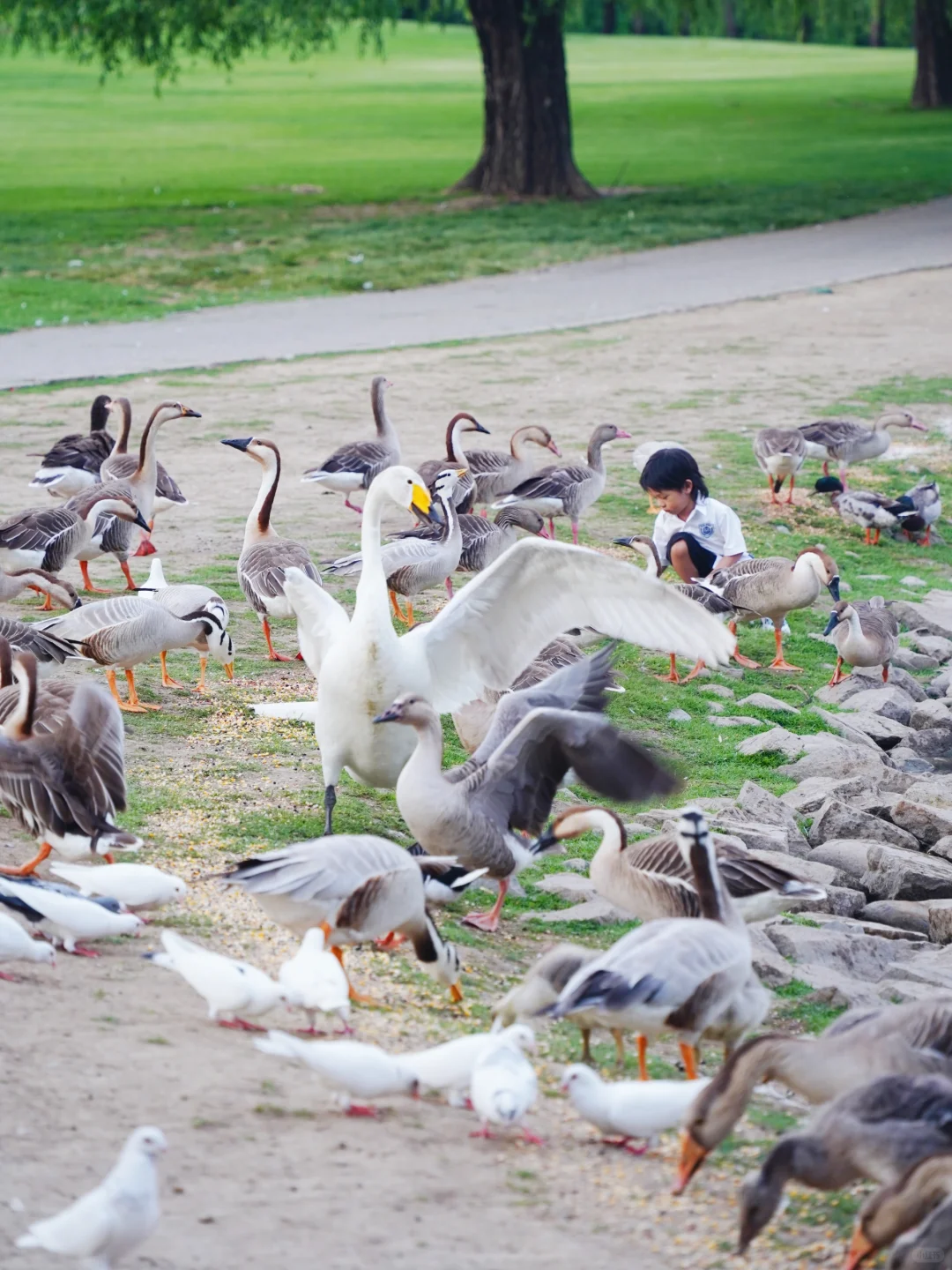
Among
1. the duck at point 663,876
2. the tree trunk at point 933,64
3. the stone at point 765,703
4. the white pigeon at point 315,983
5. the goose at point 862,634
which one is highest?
the tree trunk at point 933,64

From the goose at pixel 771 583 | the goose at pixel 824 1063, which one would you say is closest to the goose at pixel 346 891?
the goose at pixel 824 1063

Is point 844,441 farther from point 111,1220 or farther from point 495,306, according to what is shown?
point 111,1220

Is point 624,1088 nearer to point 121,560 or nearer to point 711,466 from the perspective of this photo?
point 121,560

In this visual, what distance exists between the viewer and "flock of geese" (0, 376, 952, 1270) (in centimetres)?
432

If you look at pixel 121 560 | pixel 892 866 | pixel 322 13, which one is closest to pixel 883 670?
pixel 892 866

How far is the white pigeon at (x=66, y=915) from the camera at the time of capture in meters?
5.45

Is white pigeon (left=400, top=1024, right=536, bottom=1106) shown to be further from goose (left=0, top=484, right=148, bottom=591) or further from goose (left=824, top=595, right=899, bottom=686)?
goose (left=0, top=484, right=148, bottom=591)

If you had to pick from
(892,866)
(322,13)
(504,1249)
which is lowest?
(892,866)

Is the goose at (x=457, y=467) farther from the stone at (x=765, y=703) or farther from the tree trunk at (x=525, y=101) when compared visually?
the tree trunk at (x=525, y=101)

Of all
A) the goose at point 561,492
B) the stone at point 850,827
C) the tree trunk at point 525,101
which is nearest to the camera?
the stone at point 850,827

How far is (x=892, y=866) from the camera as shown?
7711 mm

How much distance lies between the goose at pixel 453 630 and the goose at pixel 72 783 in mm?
1035

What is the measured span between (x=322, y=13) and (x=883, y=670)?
16.6 metres

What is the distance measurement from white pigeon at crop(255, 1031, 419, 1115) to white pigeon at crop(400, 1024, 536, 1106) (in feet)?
0.20
